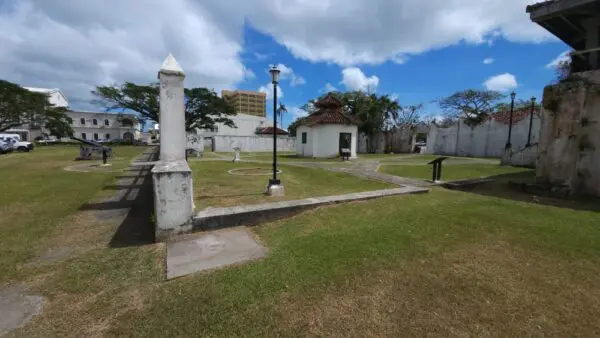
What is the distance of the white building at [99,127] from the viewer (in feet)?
204

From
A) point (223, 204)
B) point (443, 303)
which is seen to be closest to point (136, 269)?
point (223, 204)

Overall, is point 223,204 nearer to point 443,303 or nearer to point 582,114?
point 443,303

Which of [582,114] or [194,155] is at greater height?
[582,114]

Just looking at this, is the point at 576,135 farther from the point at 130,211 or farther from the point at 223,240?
the point at 130,211

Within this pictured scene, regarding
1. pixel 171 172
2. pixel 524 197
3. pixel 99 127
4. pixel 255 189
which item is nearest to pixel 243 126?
pixel 99 127

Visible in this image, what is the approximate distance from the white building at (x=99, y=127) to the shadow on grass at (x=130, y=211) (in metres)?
62.3

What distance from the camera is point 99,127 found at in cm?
6488

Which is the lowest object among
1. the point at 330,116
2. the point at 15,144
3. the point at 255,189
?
the point at 255,189

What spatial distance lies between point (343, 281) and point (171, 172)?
3.03m

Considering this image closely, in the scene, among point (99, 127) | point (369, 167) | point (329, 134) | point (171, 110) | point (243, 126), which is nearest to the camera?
point (171, 110)

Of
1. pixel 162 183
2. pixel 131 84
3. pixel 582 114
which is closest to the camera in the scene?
pixel 162 183

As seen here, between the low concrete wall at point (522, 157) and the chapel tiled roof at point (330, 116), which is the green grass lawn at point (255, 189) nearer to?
the low concrete wall at point (522, 157)

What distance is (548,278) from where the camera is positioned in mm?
3129

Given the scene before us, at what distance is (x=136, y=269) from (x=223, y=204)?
2.63m
